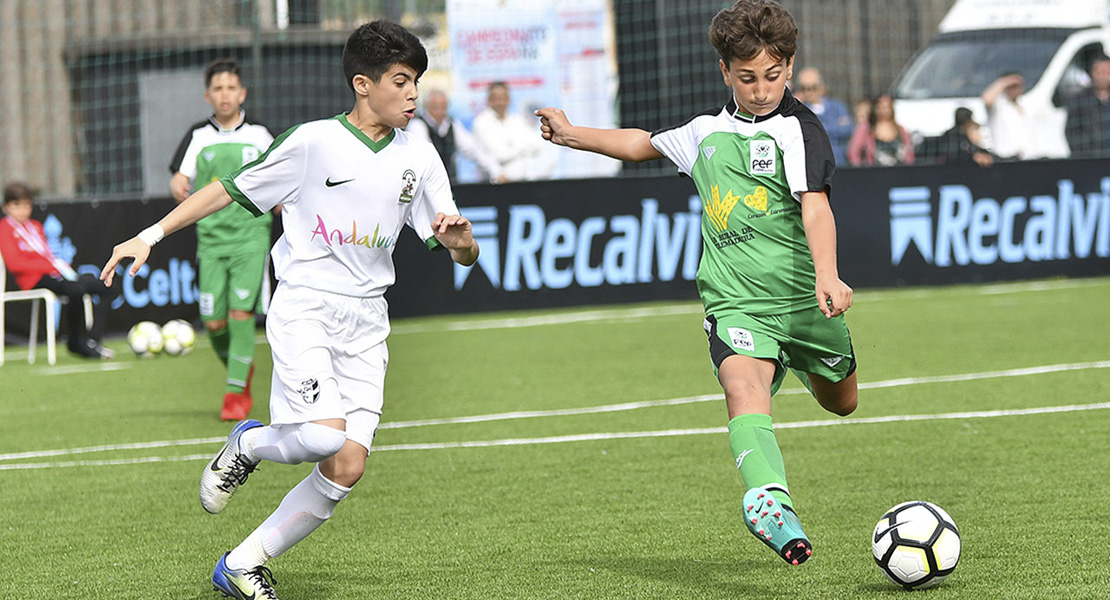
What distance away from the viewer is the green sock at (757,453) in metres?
4.27

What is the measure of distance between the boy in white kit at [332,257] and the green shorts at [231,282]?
4183 millimetres

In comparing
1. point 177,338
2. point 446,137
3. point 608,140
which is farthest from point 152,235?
point 446,137

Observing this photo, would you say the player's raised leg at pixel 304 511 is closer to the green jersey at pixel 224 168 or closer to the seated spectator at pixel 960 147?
the green jersey at pixel 224 168

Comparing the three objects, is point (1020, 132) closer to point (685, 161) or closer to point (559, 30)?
point (559, 30)

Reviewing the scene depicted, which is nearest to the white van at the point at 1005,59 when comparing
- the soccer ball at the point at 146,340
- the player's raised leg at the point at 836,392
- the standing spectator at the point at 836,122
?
the standing spectator at the point at 836,122

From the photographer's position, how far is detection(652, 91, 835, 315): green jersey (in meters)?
4.71

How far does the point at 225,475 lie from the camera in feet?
15.5

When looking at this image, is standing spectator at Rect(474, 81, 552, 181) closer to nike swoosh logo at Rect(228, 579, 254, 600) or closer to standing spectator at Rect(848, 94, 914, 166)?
standing spectator at Rect(848, 94, 914, 166)

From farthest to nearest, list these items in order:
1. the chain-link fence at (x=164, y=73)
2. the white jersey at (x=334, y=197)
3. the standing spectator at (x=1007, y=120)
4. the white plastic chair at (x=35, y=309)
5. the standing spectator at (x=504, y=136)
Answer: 1. the standing spectator at (x=1007, y=120)
2. the chain-link fence at (x=164, y=73)
3. the standing spectator at (x=504, y=136)
4. the white plastic chair at (x=35, y=309)
5. the white jersey at (x=334, y=197)

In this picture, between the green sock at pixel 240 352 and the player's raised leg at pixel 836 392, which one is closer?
the player's raised leg at pixel 836 392

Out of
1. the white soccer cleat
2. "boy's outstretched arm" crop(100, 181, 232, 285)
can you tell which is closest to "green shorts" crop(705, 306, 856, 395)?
the white soccer cleat

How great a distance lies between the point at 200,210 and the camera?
461 centimetres

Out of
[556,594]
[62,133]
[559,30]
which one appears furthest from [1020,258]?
[556,594]

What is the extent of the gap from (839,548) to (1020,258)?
10.7 metres
